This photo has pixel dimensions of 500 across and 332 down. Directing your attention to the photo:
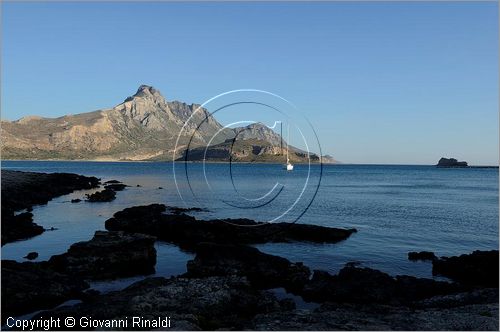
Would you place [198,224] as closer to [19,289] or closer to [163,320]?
[19,289]

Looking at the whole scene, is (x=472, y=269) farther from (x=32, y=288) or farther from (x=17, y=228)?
(x=17, y=228)

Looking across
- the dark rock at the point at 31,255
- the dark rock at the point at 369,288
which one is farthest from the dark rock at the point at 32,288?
the dark rock at the point at 369,288

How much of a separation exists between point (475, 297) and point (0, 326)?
3014 cm

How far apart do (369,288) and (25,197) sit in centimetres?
8158

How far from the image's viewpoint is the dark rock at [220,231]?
50.7 meters

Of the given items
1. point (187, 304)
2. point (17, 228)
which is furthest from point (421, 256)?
point (17, 228)

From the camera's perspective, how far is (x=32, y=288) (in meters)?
27.0

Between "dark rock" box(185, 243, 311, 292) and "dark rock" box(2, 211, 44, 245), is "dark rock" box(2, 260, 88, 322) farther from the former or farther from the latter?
"dark rock" box(2, 211, 44, 245)

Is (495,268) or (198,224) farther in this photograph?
(198,224)

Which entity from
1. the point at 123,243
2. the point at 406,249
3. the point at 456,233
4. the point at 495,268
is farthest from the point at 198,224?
the point at 456,233

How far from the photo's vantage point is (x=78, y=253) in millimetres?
36156

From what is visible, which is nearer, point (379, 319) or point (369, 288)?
point (379, 319)

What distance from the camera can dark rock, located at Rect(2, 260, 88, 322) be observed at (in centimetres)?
2542

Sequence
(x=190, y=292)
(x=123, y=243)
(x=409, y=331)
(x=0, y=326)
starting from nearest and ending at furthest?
1. (x=409, y=331)
2. (x=0, y=326)
3. (x=190, y=292)
4. (x=123, y=243)
